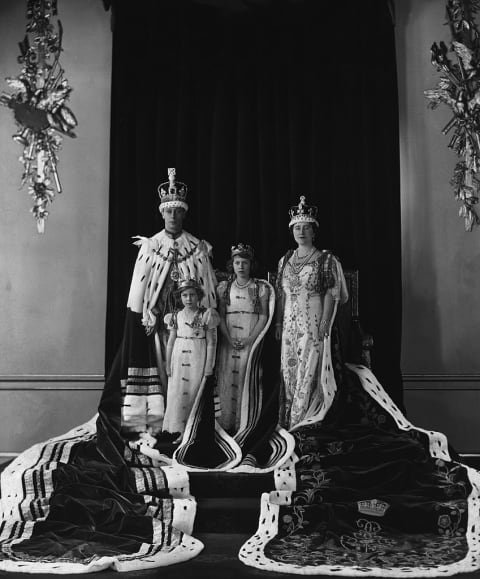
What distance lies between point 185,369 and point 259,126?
2454mm

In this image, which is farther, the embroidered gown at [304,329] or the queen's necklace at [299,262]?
the queen's necklace at [299,262]

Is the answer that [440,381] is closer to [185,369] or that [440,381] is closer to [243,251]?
[243,251]

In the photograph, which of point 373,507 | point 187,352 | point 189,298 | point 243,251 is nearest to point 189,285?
point 189,298

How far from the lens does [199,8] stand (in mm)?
6645

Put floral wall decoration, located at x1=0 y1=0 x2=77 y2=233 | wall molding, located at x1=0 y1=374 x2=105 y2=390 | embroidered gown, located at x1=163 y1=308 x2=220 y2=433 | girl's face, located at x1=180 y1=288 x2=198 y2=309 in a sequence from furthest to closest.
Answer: wall molding, located at x1=0 y1=374 x2=105 y2=390
girl's face, located at x1=180 y1=288 x2=198 y2=309
embroidered gown, located at x1=163 y1=308 x2=220 y2=433
floral wall decoration, located at x1=0 y1=0 x2=77 y2=233

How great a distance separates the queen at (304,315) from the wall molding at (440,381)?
1271mm

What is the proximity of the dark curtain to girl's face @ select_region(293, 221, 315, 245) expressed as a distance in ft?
2.09

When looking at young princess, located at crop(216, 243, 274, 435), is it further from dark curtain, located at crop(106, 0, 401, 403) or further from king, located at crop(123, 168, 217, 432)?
dark curtain, located at crop(106, 0, 401, 403)

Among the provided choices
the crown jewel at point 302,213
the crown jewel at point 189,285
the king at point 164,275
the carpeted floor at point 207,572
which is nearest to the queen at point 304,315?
the crown jewel at point 302,213

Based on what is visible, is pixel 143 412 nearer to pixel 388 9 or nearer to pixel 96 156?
pixel 96 156

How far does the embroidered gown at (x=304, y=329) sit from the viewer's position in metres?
5.50

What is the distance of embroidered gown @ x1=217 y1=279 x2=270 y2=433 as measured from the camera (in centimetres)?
572

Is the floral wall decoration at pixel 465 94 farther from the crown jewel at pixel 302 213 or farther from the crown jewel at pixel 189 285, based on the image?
the crown jewel at pixel 189 285

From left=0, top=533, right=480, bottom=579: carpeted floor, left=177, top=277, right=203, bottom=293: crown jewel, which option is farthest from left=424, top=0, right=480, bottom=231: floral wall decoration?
left=0, top=533, right=480, bottom=579: carpeted floor
